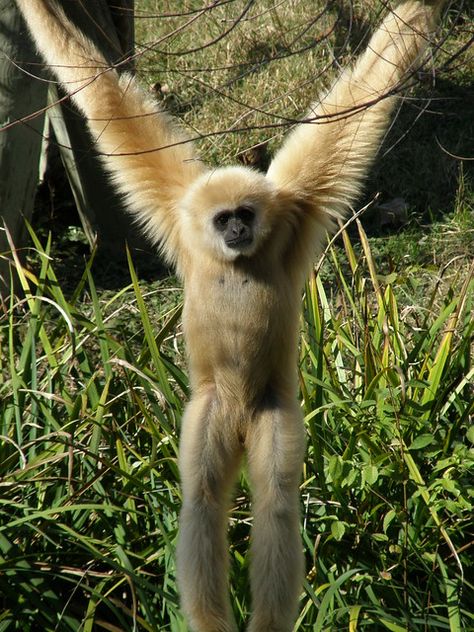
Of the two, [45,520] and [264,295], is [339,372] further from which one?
[45,520]

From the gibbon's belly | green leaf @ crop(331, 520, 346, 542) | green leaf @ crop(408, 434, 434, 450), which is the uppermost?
the gibbon's belly

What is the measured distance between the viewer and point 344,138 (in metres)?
4.18

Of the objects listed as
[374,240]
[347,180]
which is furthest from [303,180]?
[374,240]

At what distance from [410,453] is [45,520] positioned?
2.00 m

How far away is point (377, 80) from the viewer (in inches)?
160

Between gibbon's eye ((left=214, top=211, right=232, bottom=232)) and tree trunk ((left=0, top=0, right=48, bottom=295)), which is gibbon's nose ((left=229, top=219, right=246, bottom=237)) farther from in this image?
tree trunk ((left=0, top=0, right=48, bottom=295))

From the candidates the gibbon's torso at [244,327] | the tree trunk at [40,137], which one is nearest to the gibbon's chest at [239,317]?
the gibbon's torso at [244,327]

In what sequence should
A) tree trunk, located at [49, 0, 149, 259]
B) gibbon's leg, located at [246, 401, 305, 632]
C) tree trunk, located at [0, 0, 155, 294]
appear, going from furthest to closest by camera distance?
tree trunk, located at [49, 0, 149, 259], tree trunk, located at [0, 0, 155, 294], gibbon's leg, located at [246, 401, 305, 632]

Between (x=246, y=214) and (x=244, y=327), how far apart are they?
541mm

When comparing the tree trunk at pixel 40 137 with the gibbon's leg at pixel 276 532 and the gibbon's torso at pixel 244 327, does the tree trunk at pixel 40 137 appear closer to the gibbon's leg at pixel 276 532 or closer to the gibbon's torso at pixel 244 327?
the gibbon's torso at pixel 244 327

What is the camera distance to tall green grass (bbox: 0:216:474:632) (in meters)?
4.24

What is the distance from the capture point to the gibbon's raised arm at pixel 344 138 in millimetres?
4047

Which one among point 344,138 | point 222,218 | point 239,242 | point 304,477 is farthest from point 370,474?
point 344,138

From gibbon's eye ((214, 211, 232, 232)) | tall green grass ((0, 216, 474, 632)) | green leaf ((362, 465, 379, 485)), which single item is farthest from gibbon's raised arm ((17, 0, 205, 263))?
green leaf ((362, 465, 379, 485))
